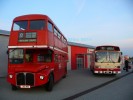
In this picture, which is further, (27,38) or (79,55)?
(79,55)

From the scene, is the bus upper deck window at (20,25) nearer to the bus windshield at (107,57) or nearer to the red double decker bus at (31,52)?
the red double decker bus at (31,52)

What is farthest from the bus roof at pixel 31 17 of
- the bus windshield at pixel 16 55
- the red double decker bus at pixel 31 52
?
the bus windshield at pixel 16 55

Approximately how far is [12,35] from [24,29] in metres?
0.74

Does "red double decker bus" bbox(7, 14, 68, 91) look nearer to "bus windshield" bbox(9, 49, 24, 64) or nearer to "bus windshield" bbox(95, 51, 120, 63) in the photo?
"bus windshield" bbox(9, 49, 24, 64)

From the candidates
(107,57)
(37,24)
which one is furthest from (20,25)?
(107,57)

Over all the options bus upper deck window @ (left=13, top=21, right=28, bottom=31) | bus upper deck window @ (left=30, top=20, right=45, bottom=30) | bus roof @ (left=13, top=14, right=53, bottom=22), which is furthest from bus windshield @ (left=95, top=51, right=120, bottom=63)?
bus upper deck window @ (left=13, top=21, right=28, bottom=31)

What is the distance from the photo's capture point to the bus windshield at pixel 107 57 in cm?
2070

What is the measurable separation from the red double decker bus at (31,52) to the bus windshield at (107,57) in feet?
27.7

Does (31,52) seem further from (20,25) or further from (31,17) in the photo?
(31,17)

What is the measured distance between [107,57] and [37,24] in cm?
999

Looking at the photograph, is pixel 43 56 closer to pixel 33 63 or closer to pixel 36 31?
pixel 33 63

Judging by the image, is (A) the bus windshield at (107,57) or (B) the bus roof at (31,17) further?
(A) the bus windshield at (107,57)

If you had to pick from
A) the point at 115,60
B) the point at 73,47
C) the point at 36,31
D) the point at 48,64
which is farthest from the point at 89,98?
the point at 73,47

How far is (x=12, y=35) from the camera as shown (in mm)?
12602
